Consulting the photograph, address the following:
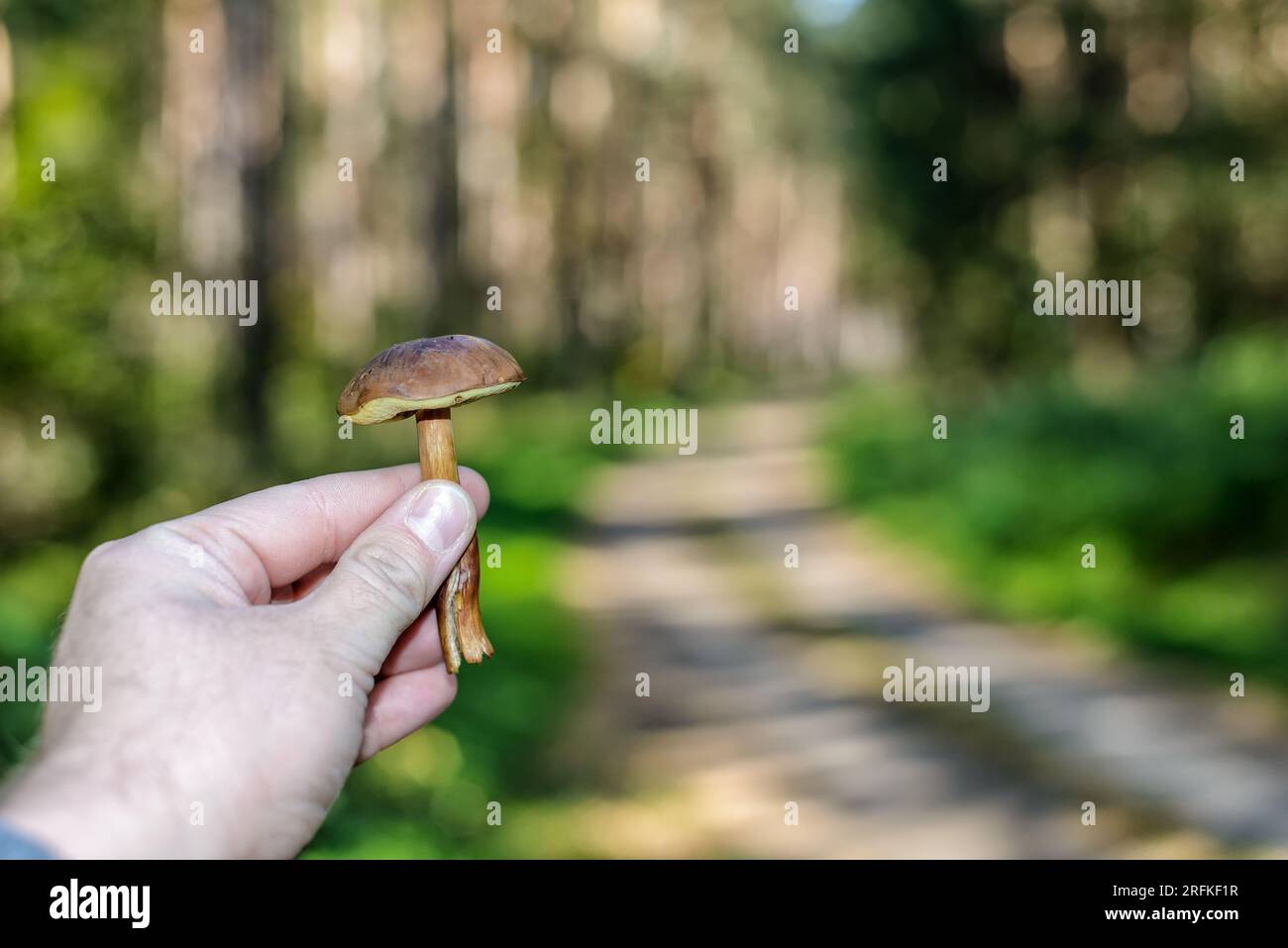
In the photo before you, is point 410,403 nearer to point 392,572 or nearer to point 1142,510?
point 392,572

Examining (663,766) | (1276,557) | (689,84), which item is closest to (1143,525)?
(1276,557)

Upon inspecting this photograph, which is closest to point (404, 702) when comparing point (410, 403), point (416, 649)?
point (416, 649)

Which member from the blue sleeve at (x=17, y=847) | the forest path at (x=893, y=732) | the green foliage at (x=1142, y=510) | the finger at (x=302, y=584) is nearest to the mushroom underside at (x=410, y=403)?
the finger at (x=302, y=584)

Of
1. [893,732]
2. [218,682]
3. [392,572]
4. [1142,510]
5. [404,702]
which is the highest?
[392,572]

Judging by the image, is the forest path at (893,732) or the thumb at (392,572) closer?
the thumb at (392,572)

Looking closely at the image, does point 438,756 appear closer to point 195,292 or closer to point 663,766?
point 663,766

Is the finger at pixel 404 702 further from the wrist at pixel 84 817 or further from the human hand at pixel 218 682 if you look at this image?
the wrist at pixel 84 817
